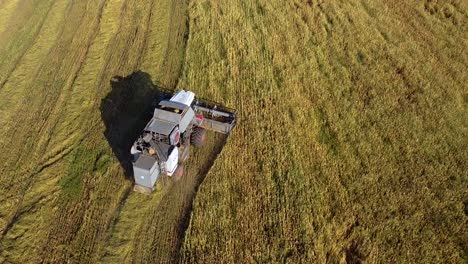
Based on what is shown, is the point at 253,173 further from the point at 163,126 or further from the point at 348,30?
the point at 348,30

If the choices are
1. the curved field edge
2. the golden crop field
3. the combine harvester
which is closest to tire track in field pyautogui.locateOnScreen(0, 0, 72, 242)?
the golden crop field

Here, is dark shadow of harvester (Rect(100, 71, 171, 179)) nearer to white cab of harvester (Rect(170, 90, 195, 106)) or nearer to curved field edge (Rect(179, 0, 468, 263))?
white cab of harvester (Rect(170, 90, 195, 106))

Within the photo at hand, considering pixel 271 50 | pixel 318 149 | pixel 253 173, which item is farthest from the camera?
pixel 271 50

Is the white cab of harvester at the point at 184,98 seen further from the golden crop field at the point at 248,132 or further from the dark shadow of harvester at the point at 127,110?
the golden crop field at the point at 248,132

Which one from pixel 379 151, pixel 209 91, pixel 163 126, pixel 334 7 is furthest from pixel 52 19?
pixel 379 151

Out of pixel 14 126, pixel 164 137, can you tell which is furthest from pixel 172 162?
pixel 14 126

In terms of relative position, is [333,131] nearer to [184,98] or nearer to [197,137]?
[197,137]

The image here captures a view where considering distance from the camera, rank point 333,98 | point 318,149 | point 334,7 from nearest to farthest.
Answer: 1. point 318,149
2. point 333,98
3. point 334,7
